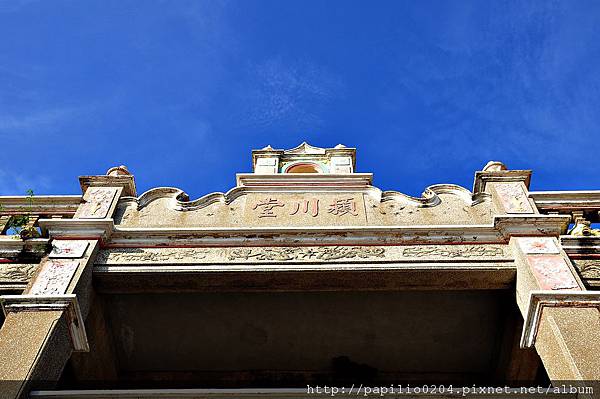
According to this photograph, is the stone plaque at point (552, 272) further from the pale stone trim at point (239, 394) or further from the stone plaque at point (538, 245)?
the pale stone trim at point (239, 394)

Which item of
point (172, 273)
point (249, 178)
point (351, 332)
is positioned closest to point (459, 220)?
point (351, 332)

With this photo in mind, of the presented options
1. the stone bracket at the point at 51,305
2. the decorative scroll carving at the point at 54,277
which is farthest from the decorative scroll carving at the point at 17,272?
the stone bracket at the point at 51,305

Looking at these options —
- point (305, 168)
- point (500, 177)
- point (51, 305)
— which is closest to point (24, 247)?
point (51, 305)

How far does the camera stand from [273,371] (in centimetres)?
913

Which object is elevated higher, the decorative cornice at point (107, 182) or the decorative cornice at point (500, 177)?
the decorative cornice at point (500, 177)

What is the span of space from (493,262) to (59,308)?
5497 mm

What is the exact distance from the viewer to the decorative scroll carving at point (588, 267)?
7.61 metres

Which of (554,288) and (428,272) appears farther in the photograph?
(428,272)

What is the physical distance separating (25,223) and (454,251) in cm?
617

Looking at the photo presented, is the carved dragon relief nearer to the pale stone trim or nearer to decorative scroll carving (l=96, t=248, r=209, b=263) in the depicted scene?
decorative scroll carving (l=96, t=248, r=209, b=263)

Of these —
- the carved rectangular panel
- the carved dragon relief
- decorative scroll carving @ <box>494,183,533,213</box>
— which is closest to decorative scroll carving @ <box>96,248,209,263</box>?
the carved dragon relief

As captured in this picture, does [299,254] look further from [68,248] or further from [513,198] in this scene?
[513,198]

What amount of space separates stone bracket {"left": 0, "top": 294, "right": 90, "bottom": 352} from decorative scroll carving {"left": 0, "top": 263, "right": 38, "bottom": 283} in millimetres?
745

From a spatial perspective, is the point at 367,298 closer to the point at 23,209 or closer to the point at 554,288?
the point at 554,288
